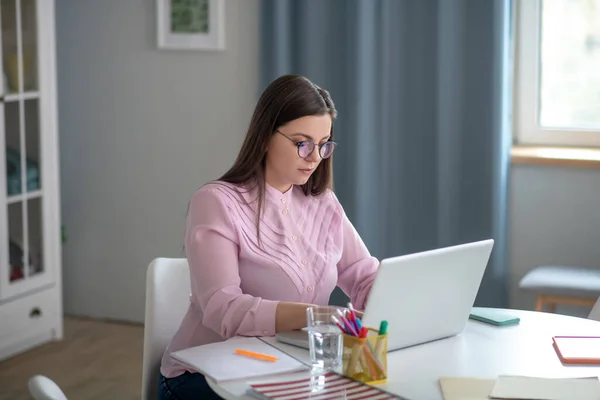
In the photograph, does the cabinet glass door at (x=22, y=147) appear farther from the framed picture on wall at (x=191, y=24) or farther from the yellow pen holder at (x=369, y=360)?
the yellow pen holder at (x=369, y=360)

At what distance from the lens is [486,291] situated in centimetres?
363

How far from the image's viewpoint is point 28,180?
155 inches

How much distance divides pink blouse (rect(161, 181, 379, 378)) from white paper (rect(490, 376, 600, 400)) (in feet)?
1.60

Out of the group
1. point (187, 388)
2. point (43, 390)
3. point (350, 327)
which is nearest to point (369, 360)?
point (350, 327)

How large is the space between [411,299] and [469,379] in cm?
19

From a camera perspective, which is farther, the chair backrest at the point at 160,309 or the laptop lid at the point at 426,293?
the chair backrest at the point at 160,309

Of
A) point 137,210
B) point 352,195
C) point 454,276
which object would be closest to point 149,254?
point 137,210

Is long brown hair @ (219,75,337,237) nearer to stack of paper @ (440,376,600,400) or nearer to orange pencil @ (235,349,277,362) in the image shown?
orange pencil @ (235,349,277,362)

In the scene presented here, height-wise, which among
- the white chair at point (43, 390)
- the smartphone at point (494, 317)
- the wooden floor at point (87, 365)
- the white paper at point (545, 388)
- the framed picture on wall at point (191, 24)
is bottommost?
the wooden floor at point (87, 365)

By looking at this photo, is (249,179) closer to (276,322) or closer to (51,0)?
(276,322)

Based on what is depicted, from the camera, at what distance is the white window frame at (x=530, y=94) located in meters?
3.73

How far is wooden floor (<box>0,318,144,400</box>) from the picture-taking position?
351 cm

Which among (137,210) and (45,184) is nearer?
(45,184)

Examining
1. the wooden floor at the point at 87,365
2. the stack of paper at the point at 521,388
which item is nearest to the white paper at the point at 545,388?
the stack of paper at the point at 521,388
